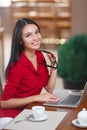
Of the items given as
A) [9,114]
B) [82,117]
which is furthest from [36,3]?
[82,117]

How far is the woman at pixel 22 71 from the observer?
1.90 meters

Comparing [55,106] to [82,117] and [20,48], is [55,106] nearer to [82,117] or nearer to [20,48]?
[82,117]

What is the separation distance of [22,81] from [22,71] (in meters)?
0.06

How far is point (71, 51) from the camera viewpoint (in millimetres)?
3439

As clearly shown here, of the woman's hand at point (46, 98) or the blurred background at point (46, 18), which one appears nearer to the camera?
the woman's hand at point (46, 98)

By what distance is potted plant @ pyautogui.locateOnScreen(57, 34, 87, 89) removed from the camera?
134 inches

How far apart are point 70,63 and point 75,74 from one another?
13 centimetres

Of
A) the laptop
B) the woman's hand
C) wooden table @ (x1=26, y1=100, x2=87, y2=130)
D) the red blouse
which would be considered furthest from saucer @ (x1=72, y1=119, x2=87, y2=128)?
the red blouse

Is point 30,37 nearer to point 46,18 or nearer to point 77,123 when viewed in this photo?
point 77,123

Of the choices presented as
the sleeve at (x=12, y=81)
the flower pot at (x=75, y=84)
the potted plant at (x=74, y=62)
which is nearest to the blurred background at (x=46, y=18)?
the potted plant at (x=74, y=62)

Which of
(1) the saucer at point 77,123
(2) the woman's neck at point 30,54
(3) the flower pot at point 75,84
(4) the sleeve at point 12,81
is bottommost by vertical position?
(3) the flower pot at point 75,84

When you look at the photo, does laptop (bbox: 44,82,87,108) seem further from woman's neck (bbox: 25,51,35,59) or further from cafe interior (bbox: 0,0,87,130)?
cafe interior (bbox: 0,0,87,130)

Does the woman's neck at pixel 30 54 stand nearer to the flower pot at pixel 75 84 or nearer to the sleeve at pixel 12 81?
the sleeve at pixel 12 81

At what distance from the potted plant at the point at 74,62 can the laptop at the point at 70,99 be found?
1360 millimetres
